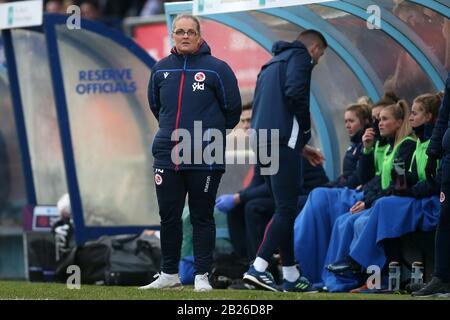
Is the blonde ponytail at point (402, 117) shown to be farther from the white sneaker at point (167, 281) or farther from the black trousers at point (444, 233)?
the white sneaker at point (167, 281)

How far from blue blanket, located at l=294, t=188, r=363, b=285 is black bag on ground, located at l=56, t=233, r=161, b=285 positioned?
5.51ft

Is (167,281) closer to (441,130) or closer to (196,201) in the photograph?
(196,201)

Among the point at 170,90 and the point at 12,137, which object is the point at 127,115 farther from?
the point at 170,90

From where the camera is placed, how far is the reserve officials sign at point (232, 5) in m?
10.3

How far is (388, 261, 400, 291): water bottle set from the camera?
10156mm

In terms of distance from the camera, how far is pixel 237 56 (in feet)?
40.7

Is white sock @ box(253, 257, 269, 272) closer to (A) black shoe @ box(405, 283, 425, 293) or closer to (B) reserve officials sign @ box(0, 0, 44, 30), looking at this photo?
(A) black shoe @ box(405, 283, 425, 293)

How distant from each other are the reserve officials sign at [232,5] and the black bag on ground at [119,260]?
8.22ft

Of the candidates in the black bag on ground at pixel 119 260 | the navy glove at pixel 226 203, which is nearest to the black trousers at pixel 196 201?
the navy glove at pixel 226 203

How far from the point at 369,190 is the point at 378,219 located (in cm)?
59

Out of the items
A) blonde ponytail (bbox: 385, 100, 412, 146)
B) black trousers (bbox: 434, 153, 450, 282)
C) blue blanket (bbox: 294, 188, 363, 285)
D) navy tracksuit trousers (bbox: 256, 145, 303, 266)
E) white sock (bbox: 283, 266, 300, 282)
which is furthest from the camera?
blue blanket (bbox: 294, 188, 363, 285)

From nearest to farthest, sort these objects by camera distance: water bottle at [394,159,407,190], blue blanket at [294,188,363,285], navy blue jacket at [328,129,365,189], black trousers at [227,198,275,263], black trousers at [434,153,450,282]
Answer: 1. black trousers at [434,153,450,282]
2. water bottle at [394,159,407,190]
3. blue blanket at [294,188,363,285]
4. navy blue jacket at [328,129,365,189]
5. black trousers at [227,198,275,263]

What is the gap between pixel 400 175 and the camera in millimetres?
10195

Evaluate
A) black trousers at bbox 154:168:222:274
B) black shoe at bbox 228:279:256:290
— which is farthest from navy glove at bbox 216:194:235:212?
black trousers at bbox 154:168:222:274
